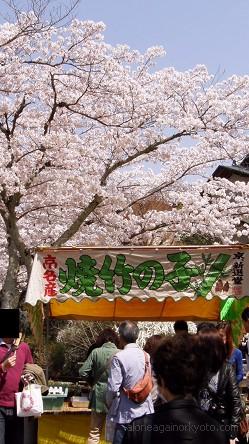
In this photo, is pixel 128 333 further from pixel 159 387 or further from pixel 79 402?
pixel 79 402

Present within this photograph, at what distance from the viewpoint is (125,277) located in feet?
28.6

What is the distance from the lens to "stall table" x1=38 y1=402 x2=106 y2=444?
348 inches

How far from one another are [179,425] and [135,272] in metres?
5.81

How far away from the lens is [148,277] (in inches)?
345

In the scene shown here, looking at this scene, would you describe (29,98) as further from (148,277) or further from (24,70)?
(148,277)

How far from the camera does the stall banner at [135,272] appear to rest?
337 inches

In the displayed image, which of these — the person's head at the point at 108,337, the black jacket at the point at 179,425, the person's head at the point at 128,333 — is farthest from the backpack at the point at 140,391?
the black jacket at the point at 179,425

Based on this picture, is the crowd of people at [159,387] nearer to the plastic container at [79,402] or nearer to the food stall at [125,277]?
the food stall at [125,277]

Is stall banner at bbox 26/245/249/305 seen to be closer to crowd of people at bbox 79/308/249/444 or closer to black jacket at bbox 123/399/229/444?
crowd of people at bbox 79/308/249/444

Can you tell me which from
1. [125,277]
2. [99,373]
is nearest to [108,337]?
[99,373]

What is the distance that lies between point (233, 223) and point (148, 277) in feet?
24.2

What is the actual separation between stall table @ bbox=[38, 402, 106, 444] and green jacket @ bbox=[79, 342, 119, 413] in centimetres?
84

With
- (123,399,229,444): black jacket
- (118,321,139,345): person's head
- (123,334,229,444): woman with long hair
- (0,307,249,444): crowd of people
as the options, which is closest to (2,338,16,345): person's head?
(0,307,249,444): crowd of people

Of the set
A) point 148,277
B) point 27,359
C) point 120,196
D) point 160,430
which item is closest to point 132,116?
point 120,196
